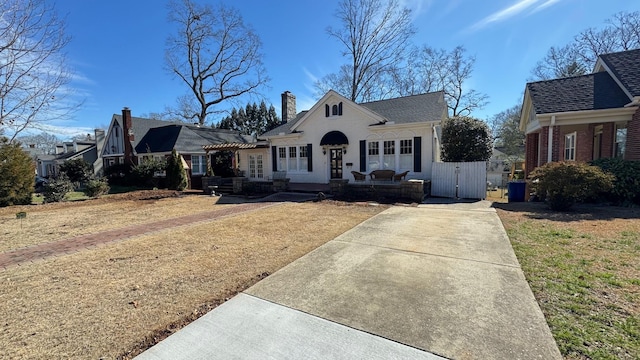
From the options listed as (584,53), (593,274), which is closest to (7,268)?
(593,274)

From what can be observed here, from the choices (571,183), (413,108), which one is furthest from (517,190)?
(413,108)

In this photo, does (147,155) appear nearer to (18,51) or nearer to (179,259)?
(18,51)

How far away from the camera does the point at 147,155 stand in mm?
23453

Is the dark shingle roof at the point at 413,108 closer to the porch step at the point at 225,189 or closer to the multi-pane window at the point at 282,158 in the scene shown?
the multi-pane window at the point at 282,158

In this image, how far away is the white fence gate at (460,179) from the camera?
11961 mm

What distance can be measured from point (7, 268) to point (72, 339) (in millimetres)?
3741

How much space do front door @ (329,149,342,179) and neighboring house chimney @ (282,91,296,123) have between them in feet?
22.1

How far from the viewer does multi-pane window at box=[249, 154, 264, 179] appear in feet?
63.6

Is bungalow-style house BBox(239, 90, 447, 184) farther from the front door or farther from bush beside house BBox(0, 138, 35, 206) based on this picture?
bush beside house BBox(0, 138, 35, 206)

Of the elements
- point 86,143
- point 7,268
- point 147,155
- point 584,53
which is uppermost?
point 584,53

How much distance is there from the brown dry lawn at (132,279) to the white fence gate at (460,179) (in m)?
5.92

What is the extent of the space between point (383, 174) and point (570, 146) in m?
9.77

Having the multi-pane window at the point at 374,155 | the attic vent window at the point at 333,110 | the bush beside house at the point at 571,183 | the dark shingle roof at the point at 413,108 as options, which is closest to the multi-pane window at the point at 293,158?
the dark shingle roof at the point at 413,108

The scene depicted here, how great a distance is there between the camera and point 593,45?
84.0 ft
